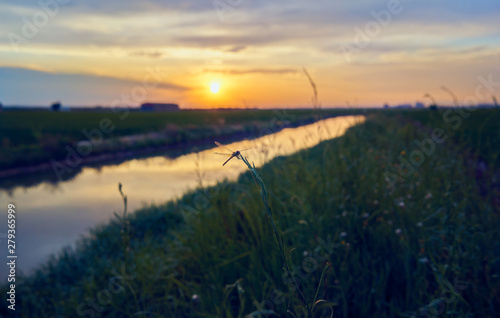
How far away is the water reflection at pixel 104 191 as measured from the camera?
10.2 ft

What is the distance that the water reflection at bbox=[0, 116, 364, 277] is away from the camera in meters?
3.10

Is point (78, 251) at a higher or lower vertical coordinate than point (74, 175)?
lower

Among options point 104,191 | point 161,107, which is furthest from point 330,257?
point 161,107

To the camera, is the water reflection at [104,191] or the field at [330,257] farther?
the water reflection at [104,191]

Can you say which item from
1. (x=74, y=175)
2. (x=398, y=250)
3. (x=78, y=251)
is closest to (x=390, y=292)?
(x=398, y=250)

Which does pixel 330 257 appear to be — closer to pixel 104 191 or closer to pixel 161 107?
pixel 104 191

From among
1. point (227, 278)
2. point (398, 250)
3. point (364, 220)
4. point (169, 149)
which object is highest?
point (169, 149)

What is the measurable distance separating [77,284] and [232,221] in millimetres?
1622

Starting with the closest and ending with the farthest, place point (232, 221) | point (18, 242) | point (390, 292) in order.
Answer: point (390, 292), point (232, 221), point (18, 242)

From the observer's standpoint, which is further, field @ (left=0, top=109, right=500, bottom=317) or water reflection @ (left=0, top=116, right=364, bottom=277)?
water reflection @ (left=0, top=116, right=364, bottom=277)

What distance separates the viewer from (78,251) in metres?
3.76

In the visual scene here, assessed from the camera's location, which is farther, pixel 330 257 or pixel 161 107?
pixel 161 107

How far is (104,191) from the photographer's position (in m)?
7.31

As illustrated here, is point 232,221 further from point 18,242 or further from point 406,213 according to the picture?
point 18,242
